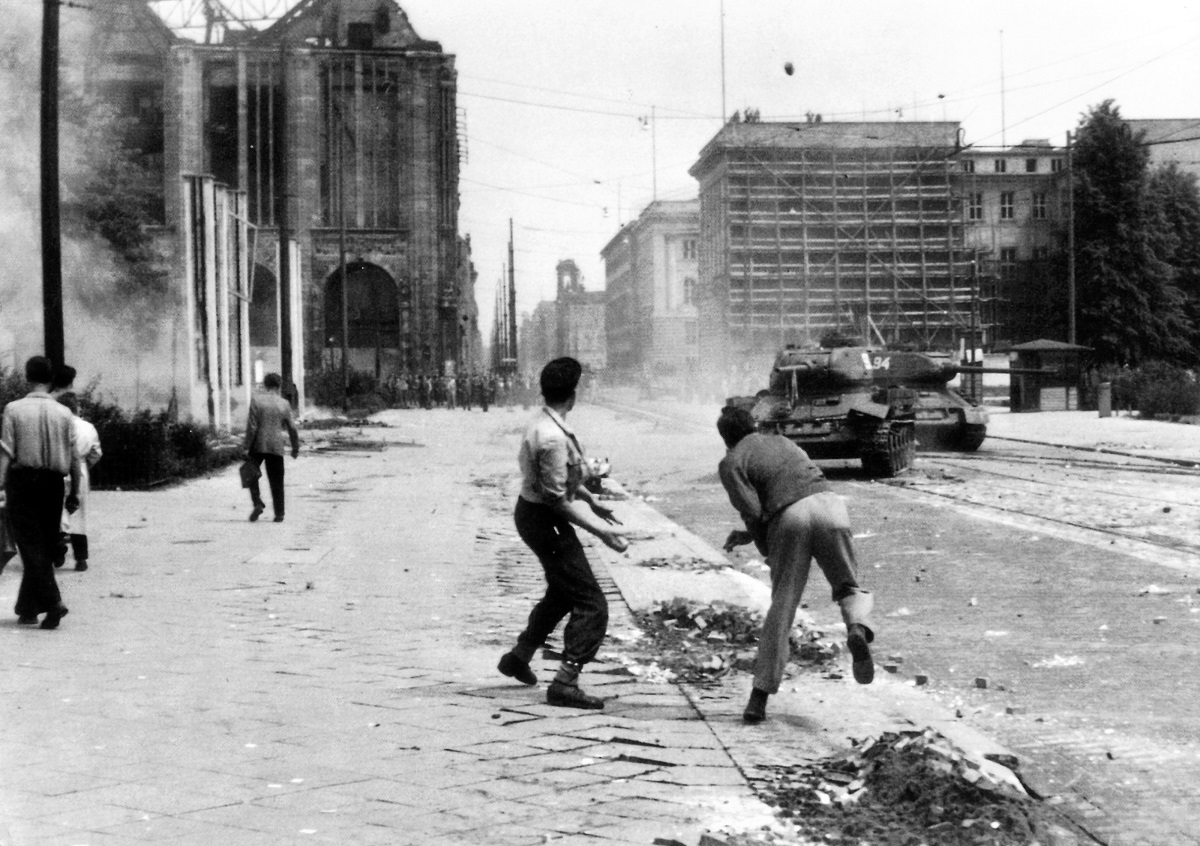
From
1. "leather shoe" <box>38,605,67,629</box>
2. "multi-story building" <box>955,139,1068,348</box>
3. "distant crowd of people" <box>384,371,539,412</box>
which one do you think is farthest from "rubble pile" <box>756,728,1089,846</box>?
"multi-story building" <box>955,139,1068,348</box>

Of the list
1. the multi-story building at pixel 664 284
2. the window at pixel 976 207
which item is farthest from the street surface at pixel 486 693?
the multi-story building at pixel 664 284

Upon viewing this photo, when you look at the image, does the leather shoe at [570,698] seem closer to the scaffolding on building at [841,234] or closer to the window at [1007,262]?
the scaffolding on building at [841,234]

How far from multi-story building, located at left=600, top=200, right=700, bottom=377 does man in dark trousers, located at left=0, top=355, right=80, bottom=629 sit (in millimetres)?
89498

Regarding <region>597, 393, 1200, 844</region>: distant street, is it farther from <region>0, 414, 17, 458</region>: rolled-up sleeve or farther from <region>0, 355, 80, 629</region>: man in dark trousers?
<region>0, 414, 17, 458</region>: rolled-up sleeve

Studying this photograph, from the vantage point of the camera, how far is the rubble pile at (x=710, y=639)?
8.05 metres

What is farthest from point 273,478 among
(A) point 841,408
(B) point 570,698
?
(A) point 841,408

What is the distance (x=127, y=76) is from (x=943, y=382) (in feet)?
132

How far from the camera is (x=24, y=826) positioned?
4.88 meters

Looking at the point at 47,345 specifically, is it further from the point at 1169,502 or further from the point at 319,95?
the point at 319,95

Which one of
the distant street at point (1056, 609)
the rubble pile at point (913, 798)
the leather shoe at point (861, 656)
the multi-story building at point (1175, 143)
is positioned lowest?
the distant street at point (1056, 609)

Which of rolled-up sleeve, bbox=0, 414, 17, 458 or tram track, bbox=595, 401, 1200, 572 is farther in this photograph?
tram track, bbox=595, 401, 1200, 572

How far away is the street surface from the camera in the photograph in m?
5.16

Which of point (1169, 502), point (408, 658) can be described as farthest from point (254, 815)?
point (1169, 502)

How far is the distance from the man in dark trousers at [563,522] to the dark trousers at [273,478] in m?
9.15
